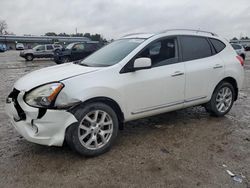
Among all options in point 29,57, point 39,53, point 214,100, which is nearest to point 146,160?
point 214,100

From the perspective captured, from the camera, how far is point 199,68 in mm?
4609

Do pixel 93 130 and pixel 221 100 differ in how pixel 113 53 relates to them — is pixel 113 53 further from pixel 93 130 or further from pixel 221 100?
pixel 221 100

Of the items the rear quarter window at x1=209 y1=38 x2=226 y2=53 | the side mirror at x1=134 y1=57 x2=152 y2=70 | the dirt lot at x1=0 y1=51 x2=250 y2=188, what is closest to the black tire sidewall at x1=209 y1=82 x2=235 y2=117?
the dirt lot at x1=0 y1=51 x2=250 y2=188

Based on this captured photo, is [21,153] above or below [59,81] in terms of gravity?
below

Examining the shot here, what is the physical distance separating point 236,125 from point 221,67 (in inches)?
45.8

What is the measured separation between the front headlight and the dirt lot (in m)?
0.83

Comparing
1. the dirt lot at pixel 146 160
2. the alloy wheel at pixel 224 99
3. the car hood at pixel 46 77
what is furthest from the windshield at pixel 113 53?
the alloy wheel at pixel 224 99

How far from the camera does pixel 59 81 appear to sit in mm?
3328

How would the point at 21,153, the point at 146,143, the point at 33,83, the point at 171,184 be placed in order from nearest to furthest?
the point at 171,184, the point at 33,83, the point at 21,153, the point at 146,143

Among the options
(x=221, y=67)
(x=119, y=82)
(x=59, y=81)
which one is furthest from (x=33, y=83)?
(x=221, y=67)

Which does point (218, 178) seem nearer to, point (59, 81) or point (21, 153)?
point (59, 81)

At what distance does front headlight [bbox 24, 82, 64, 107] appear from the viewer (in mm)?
3205

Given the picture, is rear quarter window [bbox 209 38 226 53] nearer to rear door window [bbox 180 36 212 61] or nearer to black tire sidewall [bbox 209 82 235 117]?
rear door window [bbox 180 36 212 61]

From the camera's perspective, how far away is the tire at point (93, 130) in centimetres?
333
